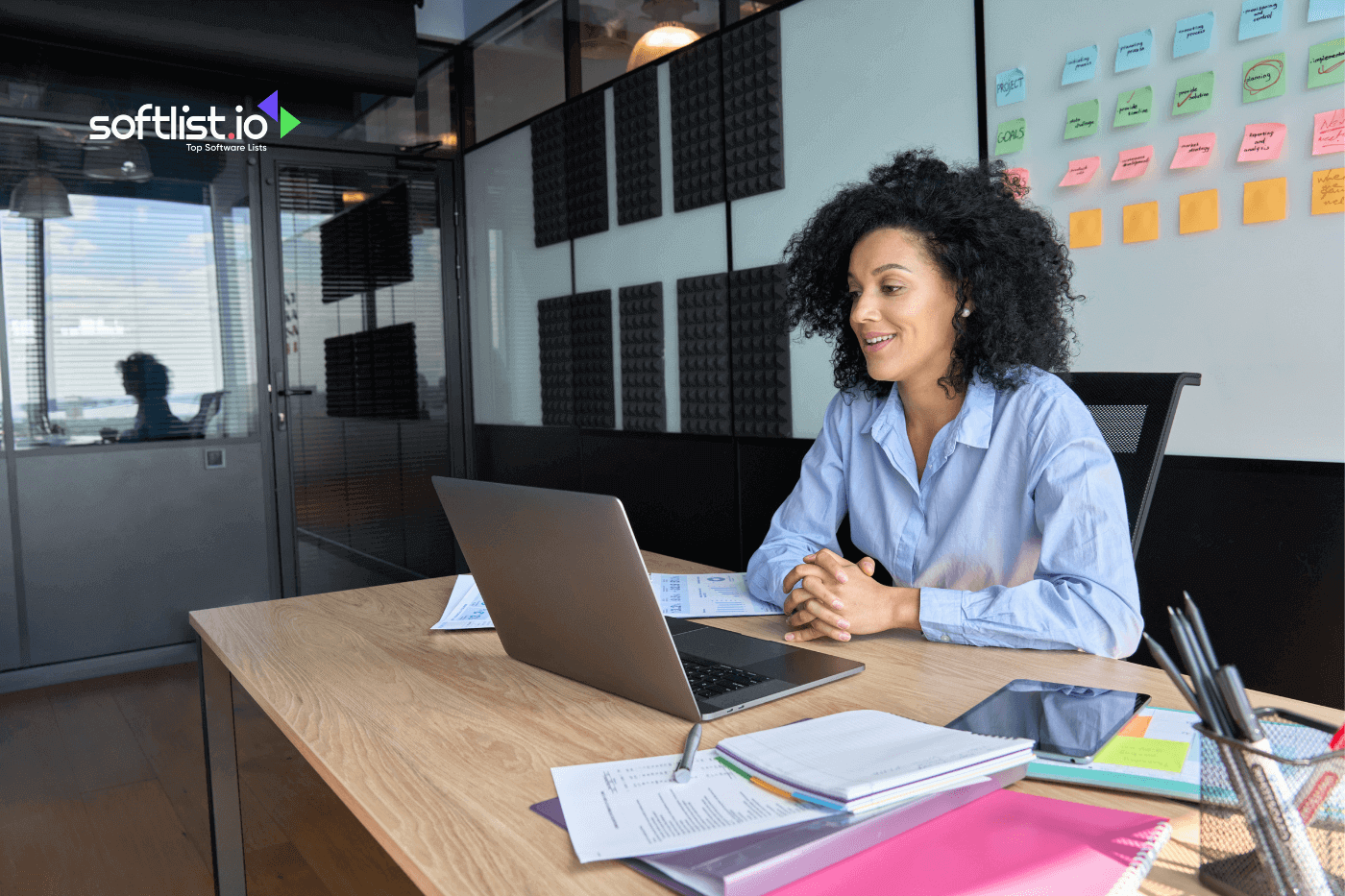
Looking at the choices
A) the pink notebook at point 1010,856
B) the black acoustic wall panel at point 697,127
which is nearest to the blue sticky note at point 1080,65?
the black acoustic wall panel at point 697,127

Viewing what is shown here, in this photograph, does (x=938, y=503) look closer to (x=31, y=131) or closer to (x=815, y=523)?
(x=815, y=523)

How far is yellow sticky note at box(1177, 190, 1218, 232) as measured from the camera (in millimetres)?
1953

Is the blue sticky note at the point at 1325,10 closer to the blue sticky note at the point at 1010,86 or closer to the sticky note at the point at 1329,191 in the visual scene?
the sticky note at the point at 1329,191

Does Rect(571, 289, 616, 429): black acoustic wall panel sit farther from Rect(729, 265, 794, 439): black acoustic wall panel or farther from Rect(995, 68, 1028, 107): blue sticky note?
Rect(995, 68, 1028, 107): blue sticky note

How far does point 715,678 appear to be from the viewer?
1.06 m

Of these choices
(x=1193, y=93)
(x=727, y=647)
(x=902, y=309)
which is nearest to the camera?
(x=727, y=647)

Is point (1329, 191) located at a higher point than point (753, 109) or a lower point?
lower

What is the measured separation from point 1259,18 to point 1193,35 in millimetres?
128

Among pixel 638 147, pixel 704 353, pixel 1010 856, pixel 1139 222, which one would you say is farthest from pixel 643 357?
pixel 1010 856

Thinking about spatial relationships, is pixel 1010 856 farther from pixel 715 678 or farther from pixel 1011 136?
pixel 1011 136

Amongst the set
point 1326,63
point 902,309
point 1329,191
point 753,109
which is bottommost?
point 902,309

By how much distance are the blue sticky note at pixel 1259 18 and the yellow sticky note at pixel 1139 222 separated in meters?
0.36

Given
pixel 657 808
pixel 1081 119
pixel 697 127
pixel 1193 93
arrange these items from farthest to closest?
pixel 697 127 < pixel 1081 119 < pixel 1193 93 < pixel 657 808

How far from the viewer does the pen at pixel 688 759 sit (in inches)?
30.4
